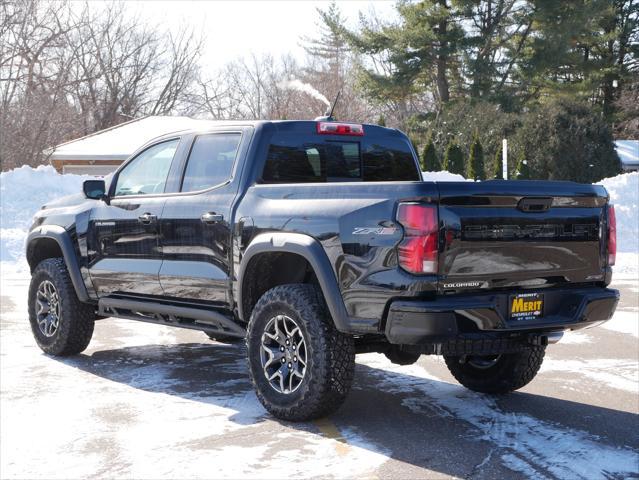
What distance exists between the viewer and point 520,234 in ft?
16.7

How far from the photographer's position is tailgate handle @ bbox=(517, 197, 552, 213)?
5098mm

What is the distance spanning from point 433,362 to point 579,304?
250cm

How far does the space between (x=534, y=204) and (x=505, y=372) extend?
5.36 ft

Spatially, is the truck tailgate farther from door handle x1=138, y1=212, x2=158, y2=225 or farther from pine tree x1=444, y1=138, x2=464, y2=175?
pine tree x1=444, y1=138, x2=464, y2=175

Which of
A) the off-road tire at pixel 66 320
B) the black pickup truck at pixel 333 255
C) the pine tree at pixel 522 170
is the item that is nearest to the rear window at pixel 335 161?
the black pickup truck at pixel 333 255

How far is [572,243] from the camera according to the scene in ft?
17.6

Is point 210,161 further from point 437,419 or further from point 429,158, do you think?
point 429,158

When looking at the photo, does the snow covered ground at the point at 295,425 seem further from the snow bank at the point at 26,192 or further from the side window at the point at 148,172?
the snow bank at the point at 26,192

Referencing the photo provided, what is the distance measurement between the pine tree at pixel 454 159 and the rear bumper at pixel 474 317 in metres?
28.5

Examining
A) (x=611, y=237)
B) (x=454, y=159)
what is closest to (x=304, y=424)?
(x=611, y=237)

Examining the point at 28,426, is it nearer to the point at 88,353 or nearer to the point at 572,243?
the point at 88,353

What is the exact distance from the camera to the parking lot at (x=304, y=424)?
4645 millimetres

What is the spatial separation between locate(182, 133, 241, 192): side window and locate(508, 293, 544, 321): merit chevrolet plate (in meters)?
2.36

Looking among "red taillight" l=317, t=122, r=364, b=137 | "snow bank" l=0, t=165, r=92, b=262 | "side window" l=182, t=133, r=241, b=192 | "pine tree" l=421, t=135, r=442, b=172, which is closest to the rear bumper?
"red taillight" l=317, t=122, r=364, b=137
